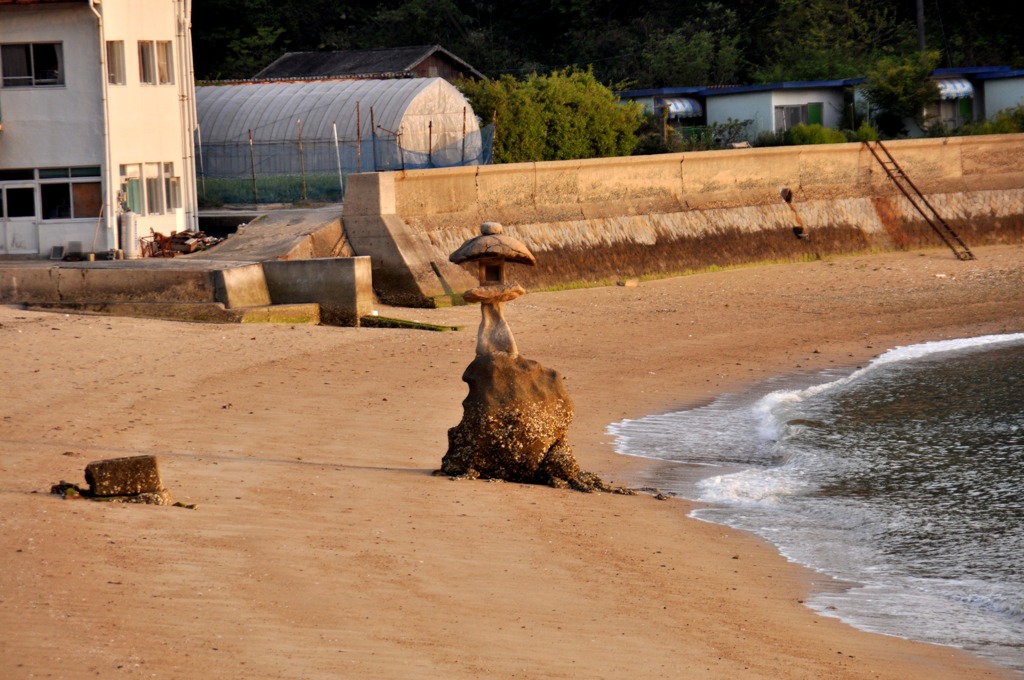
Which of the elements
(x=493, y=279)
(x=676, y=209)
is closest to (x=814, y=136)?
(x=676, y=209)

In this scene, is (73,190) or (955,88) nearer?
(73,190)

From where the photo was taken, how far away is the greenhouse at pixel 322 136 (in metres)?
32.1

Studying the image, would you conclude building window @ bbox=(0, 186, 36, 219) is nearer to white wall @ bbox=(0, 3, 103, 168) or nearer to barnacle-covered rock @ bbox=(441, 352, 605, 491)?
white wall @ bbox=(0, 3, 103, 168)

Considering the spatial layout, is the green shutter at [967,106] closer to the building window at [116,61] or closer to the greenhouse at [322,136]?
the greenhouse at [322,136]

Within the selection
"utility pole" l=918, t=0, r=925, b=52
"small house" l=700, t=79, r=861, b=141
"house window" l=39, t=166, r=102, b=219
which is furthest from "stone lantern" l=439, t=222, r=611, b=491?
"utility pole" l=918, t=0, r=925, b=52

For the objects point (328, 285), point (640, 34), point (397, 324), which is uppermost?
point (640, 34)

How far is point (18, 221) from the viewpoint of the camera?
2833 centimetres

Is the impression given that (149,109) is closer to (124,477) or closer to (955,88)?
(124,477)

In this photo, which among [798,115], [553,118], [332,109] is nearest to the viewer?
[332,109]

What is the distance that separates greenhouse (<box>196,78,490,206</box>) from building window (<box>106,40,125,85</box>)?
4.36 meters

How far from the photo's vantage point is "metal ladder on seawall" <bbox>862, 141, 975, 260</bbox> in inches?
1368

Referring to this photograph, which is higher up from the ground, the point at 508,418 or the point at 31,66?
the point at 31,66

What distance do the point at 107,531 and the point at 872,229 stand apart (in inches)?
1092

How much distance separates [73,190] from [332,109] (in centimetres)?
692
